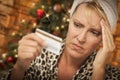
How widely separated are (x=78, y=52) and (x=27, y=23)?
0.55 metres

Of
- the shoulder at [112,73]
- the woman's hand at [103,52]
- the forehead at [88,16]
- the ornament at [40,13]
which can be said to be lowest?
the shoulder at [112,73]

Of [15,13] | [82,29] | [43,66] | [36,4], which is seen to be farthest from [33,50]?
[15,13]

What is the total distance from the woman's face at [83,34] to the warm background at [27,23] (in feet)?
0.56

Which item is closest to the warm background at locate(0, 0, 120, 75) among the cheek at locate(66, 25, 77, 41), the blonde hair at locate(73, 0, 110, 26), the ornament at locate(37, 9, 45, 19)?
the ornament at locate(37, 9, 45, 19)

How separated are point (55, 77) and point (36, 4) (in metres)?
0.55

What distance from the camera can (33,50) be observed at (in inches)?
64.1

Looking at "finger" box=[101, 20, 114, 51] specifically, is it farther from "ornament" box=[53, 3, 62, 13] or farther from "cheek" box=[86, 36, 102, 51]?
"ornament" box=[53, 3, 62, 13]

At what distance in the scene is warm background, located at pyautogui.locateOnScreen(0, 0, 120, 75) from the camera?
1.83 meters

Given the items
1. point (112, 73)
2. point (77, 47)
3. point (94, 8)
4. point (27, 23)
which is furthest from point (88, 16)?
point (27, 23)

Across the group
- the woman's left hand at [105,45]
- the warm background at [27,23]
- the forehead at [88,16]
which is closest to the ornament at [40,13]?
the warm background at [27,23]

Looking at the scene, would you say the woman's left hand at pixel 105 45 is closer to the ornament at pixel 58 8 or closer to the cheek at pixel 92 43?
the cheek at pixel 92 43

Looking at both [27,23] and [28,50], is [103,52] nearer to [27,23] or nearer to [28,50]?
[28,50]

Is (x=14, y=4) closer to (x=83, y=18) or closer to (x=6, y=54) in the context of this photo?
(x=6, y=54)

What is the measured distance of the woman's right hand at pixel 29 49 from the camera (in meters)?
1.61
